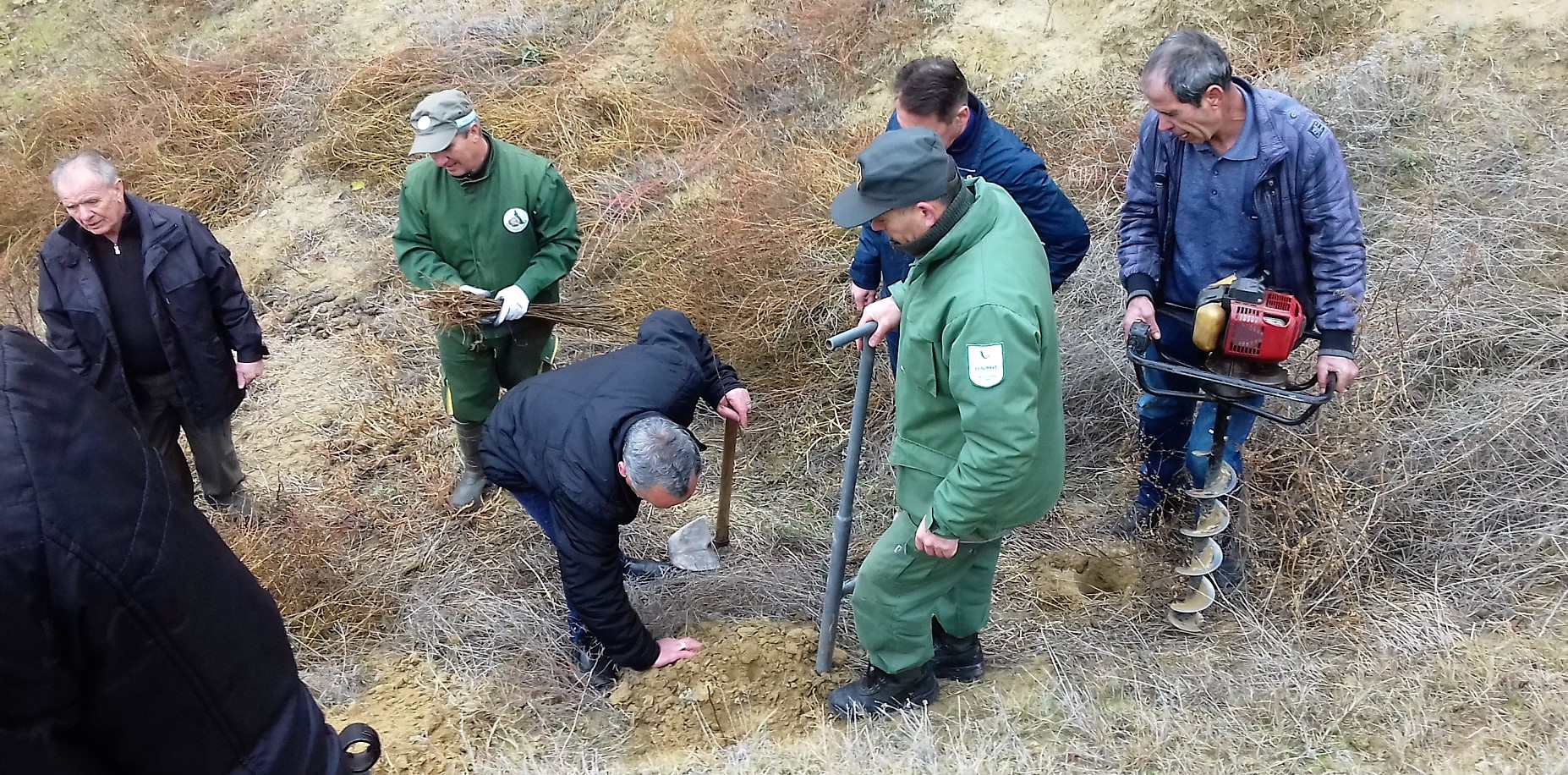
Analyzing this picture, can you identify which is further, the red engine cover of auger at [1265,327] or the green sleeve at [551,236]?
the green sleeve at [551,236]

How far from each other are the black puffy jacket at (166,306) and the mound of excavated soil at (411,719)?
4.75 feet

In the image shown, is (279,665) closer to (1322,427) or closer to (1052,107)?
(1322,427)

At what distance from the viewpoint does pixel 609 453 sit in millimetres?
2695

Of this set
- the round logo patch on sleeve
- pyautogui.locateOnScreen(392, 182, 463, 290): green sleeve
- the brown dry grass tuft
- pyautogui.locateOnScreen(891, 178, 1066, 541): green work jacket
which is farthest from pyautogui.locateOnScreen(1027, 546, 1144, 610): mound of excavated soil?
the brown dry grass tuft

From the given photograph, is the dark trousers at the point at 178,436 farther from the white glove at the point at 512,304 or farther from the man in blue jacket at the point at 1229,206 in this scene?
the man in blue jacket at the point at 1229,206

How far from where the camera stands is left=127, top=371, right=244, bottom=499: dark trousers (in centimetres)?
392

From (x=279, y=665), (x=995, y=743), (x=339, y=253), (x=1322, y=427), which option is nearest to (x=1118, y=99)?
(x=1322, y=427)

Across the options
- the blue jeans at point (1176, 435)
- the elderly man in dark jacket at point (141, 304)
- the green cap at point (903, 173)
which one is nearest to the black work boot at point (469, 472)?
the elderly man in dark jacket at point (141, 304)

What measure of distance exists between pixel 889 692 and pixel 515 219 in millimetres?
2258

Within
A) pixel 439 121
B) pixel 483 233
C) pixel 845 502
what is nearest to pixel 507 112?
pixel 483 233

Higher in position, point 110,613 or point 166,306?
point 110,613

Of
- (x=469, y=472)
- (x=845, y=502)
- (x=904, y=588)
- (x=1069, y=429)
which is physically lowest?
(x=469, y=472)

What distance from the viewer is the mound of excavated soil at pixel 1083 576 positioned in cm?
352

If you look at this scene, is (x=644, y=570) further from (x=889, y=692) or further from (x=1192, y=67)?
(x=1192, y=67)
